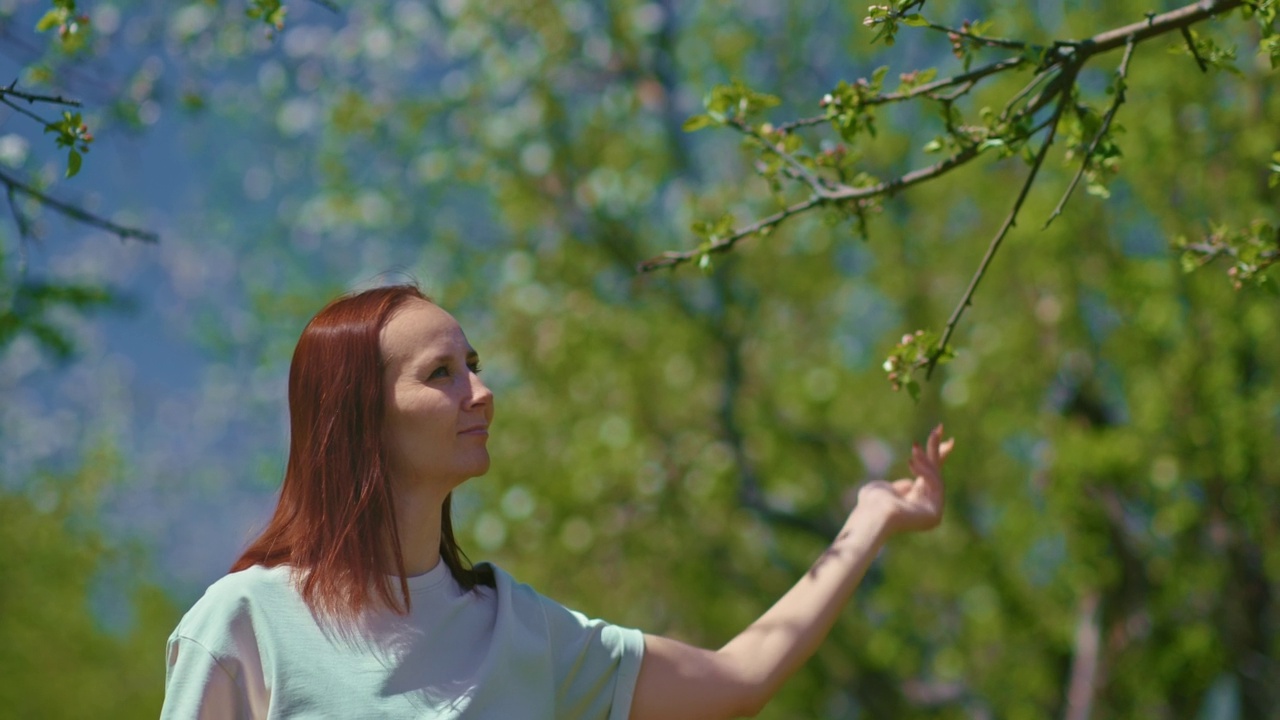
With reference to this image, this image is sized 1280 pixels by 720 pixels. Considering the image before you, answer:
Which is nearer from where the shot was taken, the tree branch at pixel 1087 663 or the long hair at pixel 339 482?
the long hair at pixel 339 482

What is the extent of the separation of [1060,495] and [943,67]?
334cm

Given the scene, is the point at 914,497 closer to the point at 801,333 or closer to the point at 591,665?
the point at 591,665

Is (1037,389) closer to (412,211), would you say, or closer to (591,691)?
(412,211)

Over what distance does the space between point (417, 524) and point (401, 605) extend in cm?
15

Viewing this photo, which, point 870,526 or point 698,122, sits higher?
point 698,122

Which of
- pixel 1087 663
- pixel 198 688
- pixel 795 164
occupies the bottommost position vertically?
pixel 1087 663

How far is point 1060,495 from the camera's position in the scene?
300 inches

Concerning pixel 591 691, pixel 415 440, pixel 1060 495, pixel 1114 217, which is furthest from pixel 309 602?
pixel 1114 217

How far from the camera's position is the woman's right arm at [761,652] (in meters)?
2.51

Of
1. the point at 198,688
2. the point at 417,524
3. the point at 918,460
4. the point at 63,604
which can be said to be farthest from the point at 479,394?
the point at 63,604

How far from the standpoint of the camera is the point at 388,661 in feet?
7.18

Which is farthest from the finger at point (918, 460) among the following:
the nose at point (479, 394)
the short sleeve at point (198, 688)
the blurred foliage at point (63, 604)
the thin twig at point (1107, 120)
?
the blurred foliage at point (63, 604)

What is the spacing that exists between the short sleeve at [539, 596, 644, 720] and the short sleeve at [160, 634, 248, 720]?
23.8 inches

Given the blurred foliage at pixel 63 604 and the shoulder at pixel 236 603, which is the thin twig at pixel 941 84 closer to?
the shoulder at pixel 236 603
